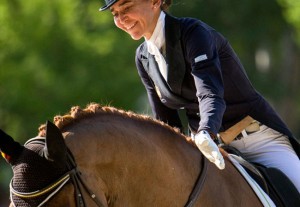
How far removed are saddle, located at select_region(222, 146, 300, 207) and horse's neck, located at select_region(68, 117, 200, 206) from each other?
63 centimetres

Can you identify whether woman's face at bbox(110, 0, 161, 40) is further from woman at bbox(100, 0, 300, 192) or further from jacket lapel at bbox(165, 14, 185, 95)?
jacket lapel at bbox(165, 14, 185, 95)

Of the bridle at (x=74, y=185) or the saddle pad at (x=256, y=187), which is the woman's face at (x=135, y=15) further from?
the bridle at (x=74, y=185)

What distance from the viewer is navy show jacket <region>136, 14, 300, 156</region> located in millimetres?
6168

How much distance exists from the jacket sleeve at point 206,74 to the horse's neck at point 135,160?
30 centimetres

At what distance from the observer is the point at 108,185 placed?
5453 millimetres

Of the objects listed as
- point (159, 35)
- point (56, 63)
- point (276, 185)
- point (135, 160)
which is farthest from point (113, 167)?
point (56, 63)

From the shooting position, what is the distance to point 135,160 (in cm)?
564

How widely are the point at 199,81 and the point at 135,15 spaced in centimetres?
65

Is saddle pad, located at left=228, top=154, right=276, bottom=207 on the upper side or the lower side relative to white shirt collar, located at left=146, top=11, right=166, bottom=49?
lower

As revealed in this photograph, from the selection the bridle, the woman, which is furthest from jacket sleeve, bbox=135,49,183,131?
the bridle

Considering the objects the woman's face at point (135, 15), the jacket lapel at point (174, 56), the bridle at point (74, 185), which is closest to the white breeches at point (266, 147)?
the jacket lapel at point (174, 56)

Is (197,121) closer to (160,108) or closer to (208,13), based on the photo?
(160,108)

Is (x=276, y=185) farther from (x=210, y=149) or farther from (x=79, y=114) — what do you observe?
(x=79, y=114)

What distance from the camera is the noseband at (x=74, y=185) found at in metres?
5.07
